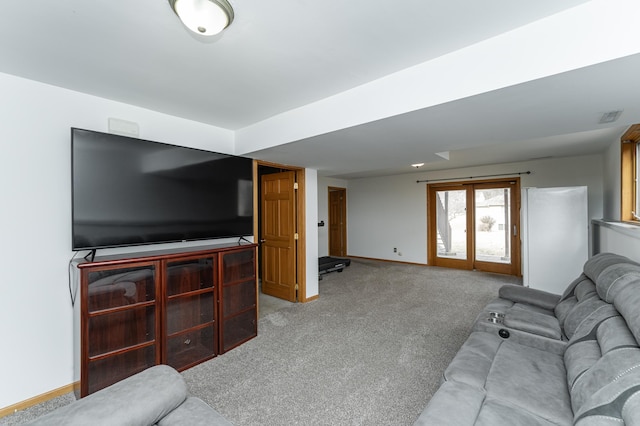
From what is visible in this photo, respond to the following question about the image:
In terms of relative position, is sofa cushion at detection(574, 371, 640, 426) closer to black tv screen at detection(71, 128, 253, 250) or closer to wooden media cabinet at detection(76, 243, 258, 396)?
wooden media cabinet at detection(76, 243, 258, 396)

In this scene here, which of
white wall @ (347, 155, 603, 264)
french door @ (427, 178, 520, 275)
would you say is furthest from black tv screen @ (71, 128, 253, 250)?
french door @ (427, 178, 520, 275)

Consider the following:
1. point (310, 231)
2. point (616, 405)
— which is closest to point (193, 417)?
point (616, 405)

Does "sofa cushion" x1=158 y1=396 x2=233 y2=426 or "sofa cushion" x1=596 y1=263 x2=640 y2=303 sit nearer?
"sofa cushion" x1=158 y1=396 x2=233 y2=426

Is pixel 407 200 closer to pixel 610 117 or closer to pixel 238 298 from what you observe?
pixel 610 117

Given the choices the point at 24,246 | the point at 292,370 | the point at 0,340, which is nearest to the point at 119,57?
the point at 24,246

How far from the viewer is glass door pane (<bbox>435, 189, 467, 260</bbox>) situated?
6.23 meters

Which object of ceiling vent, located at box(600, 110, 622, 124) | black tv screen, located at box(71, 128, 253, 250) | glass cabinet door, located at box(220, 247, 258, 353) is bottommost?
glass cabinet door, located at box(220, 247, 258, 353)

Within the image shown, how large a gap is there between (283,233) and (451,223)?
4148 millimetres

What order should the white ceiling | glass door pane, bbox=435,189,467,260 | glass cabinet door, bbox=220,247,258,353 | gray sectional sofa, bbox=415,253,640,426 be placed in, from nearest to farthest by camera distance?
gray sectional sofa, bbox=415,253,640,426, the white ceiling, glass cabinet door, bbox=220,247,258,353, glass door pane, bbox=435,189,467,260

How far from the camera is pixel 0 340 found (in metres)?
1.94

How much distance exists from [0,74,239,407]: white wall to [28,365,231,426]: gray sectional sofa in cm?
143

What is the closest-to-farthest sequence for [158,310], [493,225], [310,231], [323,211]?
[158,310] < [310,231] < [493,225] < [323,211]

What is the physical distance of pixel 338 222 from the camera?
26.3 ft

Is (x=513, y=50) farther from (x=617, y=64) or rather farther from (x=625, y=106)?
(x=625, y=106)
